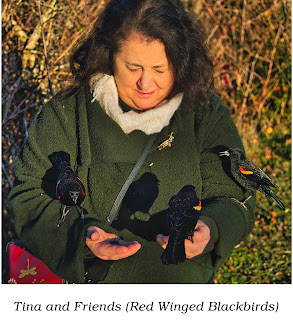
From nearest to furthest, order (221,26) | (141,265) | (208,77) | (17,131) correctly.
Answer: (141,265), (208,77), (17,131), (221,26)

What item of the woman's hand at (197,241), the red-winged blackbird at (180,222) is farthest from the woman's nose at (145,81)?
the woman's hand at (197,241)

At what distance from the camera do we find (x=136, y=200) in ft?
7.67

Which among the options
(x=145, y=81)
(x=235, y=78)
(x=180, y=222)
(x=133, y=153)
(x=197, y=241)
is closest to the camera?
(x=180, y=222)

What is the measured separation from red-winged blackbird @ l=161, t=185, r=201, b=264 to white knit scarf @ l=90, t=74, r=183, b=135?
1.68ft

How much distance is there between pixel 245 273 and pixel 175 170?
8.48 ft

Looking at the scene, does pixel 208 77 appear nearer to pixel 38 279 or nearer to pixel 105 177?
pixel 105 177

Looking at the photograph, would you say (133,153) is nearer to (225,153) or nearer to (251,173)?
(225,153)

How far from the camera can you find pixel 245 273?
4.61 m

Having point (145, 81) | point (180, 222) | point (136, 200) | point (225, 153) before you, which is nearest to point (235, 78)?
point (225, 153)

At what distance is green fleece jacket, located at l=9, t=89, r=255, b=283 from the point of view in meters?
2.28

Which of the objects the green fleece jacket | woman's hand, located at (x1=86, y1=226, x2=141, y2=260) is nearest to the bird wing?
the green fleece jacket

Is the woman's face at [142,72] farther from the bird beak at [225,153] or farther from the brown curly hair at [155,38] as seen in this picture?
the bird beak at [225,153]

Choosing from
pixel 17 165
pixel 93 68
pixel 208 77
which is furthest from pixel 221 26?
pixel 17 165

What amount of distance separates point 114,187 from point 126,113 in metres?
0.40
